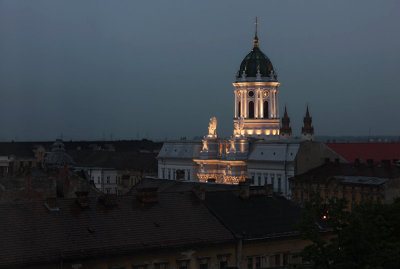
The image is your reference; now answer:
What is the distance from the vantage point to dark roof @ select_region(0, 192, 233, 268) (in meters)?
40.5

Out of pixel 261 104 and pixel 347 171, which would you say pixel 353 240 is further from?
pixel 261 104

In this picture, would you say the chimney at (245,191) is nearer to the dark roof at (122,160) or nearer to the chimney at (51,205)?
the chimney at (51,205)

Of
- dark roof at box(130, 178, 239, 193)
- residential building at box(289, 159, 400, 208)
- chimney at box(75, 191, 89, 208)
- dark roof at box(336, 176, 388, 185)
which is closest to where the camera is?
chimney at box(75, 191, 89, 208)

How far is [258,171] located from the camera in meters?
122

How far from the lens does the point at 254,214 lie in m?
52.4

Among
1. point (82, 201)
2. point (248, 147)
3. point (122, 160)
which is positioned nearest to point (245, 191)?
point (82, 201)

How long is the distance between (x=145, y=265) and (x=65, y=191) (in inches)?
918

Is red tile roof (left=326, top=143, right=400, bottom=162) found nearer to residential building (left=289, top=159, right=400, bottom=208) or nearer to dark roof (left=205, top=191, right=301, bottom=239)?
residential building (left=289, top=159, right=400, bottom=208)

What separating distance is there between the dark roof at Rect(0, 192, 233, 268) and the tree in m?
9.60

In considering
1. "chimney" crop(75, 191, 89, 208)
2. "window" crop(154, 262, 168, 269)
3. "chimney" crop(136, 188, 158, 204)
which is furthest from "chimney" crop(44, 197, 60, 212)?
"window" crop(154, 262, 168, 269)

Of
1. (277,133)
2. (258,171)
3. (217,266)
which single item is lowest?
(217,266)

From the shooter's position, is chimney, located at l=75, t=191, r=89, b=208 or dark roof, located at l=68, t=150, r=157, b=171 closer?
chimney, located at l=75, t=191, r=89, b=208

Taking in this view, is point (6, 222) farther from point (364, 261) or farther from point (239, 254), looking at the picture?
point (364, 261)

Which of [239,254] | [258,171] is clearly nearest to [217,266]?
[239,254]
